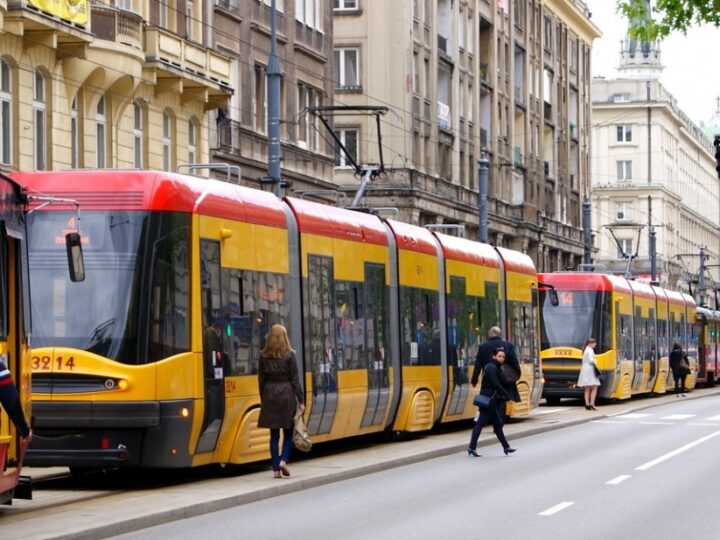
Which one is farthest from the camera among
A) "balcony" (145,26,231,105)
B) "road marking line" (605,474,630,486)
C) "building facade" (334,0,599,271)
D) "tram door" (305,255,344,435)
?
"building facade" (334,0,599,271)

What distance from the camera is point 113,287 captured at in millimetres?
16984

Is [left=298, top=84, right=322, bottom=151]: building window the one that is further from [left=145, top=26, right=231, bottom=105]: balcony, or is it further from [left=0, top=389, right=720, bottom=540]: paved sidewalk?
[left=0, top=389, right=720, bottom=540]: paved sidewalk

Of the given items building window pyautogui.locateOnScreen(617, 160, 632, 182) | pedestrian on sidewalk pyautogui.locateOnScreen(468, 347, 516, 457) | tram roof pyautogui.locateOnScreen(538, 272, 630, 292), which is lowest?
pedestrian on sidewalk pyautogui.locateOnScreen(468, 347, 516, 457)

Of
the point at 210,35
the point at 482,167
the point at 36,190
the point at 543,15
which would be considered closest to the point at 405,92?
the point at 482,167

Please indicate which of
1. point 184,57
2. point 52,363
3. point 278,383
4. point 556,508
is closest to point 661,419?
point 184,57

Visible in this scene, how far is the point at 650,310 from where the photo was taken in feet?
168

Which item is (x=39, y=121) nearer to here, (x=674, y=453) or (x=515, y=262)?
(x=515, y=262)

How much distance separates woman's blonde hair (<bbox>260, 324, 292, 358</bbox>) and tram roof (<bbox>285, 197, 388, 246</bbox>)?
320cm

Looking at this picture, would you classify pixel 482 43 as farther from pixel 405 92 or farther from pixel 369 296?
pixel 369 296

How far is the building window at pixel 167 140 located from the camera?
124 feet

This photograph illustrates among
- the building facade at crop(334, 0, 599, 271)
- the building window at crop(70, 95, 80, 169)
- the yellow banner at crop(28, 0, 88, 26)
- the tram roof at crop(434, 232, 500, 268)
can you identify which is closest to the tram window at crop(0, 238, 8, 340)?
the tram roof at crop(434, 232, 500, 268)

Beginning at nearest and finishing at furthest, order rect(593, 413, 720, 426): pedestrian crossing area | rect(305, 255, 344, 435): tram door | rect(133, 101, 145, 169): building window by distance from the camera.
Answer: rect(305, 255, 344, 435): tram door → rect(593, 413, 720, 426): pedestrian crossing area → rect(133, 101, 145, 169): building window

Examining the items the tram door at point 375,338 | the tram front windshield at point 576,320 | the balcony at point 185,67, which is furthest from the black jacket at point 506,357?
the tram front windshield at point 576,320

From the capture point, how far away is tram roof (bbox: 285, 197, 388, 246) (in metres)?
21.1
